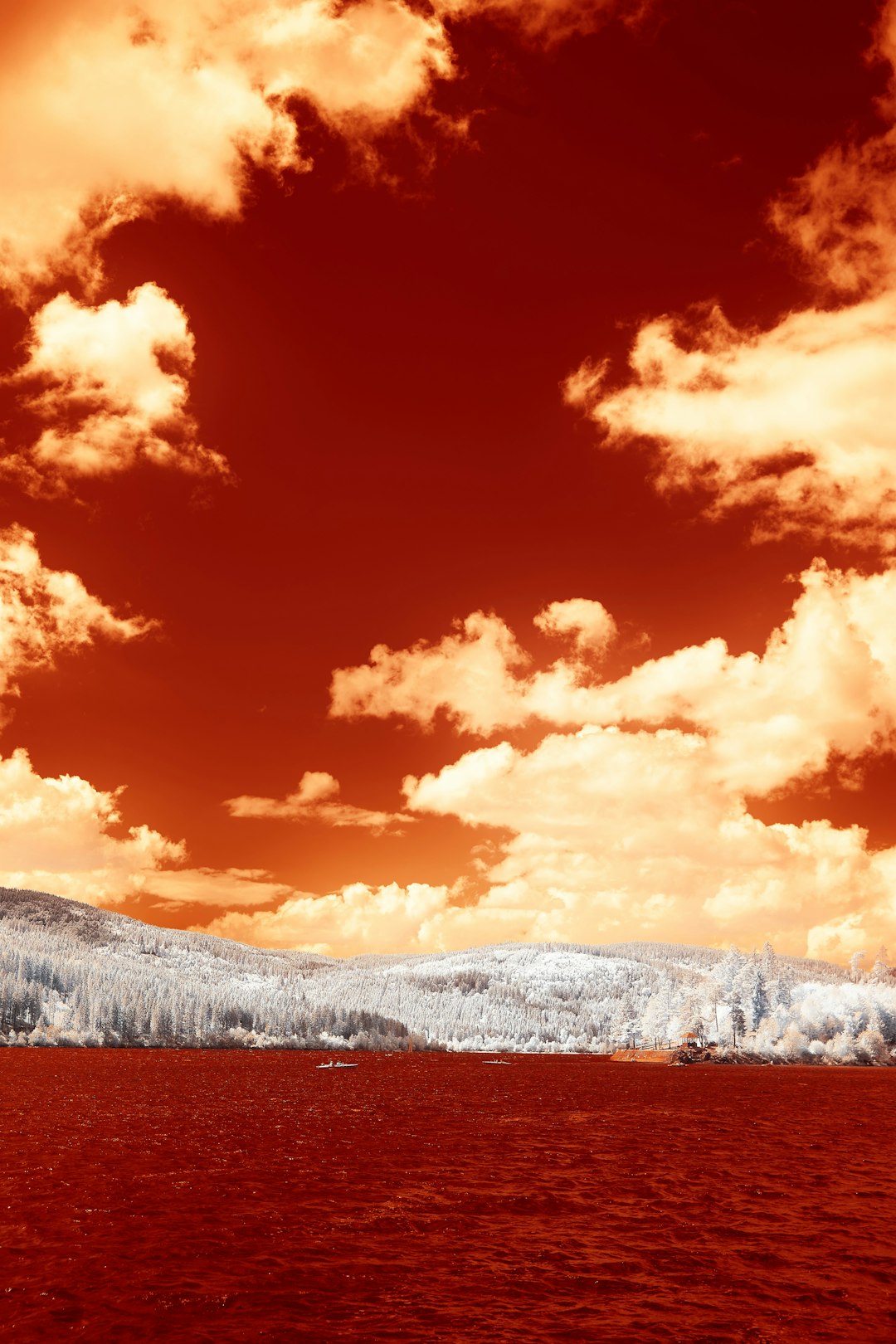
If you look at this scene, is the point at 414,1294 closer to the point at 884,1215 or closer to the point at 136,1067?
the point at 884,1215

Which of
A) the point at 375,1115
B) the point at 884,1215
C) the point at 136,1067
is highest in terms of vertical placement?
the point at 884,1215

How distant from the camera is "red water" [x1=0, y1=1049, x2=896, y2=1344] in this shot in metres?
28.9

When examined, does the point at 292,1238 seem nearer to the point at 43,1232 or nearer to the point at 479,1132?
the point at 43,1232

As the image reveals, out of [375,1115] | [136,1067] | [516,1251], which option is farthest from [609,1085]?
[516,1251]

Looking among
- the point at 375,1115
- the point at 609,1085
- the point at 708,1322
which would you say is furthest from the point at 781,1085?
the point at 708,1322

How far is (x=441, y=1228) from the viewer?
4112cm

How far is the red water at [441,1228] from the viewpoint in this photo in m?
28.9

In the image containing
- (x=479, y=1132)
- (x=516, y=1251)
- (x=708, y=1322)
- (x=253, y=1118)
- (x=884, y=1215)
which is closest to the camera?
(x=708, y=1322)

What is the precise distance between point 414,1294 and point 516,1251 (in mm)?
7457

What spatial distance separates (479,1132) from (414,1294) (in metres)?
50.8

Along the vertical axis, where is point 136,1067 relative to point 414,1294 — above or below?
below

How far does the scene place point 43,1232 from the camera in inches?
1538

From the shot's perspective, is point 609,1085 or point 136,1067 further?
point 136,1067

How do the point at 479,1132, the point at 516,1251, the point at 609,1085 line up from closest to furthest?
the point at 516,1251
the point at 479,1132
the point at 609,1085
